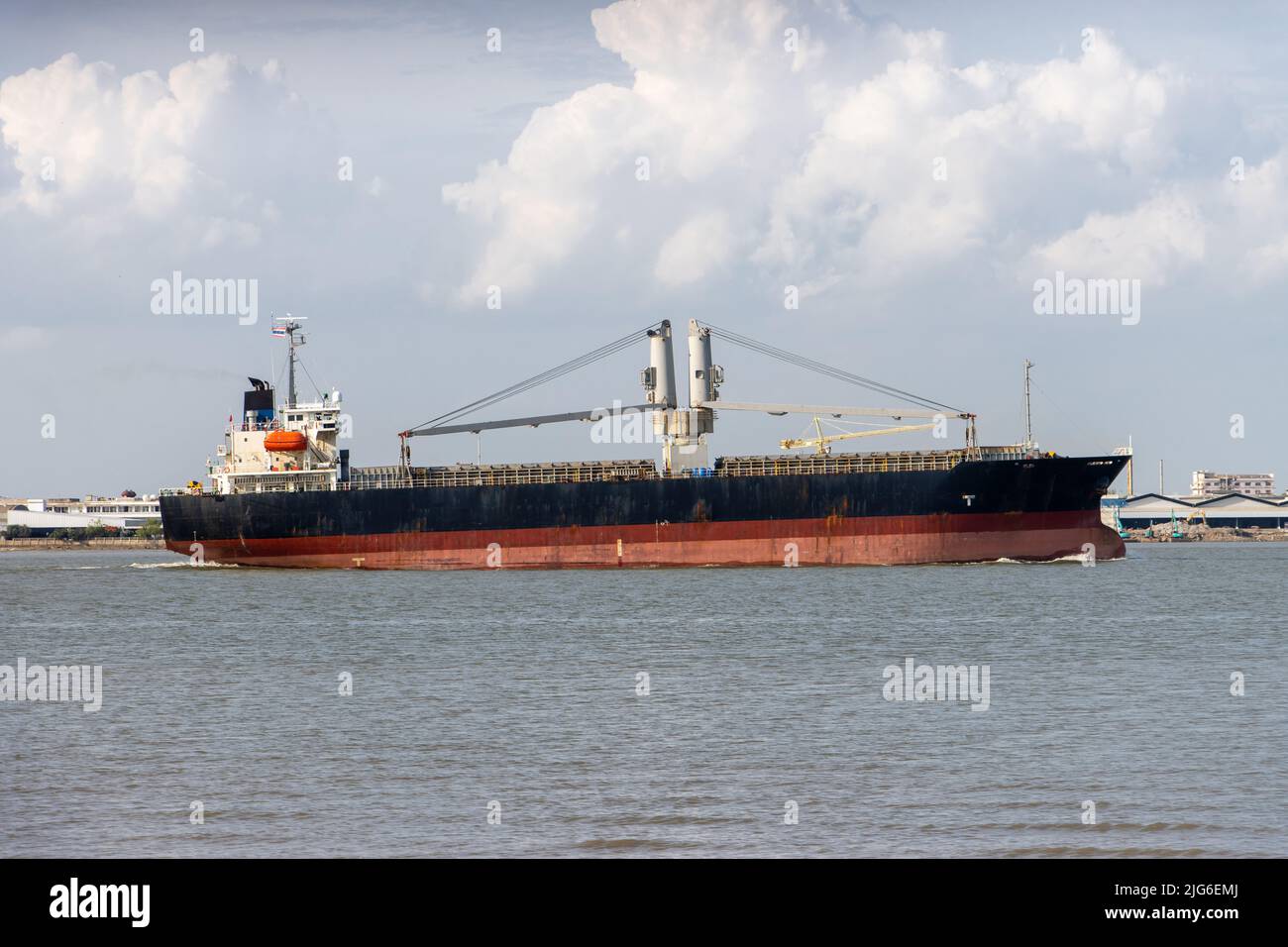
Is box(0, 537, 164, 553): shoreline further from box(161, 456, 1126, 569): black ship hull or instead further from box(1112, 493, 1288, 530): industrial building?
box(1112, 493, 1288, 530): industrial building

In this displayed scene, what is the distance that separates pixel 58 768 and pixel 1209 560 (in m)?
63.1

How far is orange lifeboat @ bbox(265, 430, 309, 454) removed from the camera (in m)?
55.1

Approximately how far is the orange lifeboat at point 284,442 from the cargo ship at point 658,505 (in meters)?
0.08

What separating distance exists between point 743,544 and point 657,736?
31869mm

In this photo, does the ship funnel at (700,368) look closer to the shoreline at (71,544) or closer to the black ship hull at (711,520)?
the black ship hull at (711,520)

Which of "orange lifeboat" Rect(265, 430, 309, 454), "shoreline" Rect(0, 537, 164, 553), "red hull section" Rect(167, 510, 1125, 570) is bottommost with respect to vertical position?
"shoreline" Rect(0, 537, 164, 553)

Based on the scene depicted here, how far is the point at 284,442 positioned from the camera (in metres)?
55.0

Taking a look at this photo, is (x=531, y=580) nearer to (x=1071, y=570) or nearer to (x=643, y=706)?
(x=1071, y=570)

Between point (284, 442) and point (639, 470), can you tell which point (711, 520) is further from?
point (284, 442)

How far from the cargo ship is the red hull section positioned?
5cm

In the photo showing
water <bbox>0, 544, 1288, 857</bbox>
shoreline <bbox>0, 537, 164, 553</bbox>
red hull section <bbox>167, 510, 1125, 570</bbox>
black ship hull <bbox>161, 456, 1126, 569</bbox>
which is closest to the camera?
water <bbox>0, 544, 1288, 857</bbox>

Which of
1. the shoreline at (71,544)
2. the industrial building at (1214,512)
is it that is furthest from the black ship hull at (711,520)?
the industrial building at (1214,512)

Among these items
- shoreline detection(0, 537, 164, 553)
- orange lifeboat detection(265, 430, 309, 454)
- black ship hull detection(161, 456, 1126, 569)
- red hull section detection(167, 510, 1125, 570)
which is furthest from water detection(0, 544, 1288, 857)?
shoreline detection(0, 537, 164, 553)

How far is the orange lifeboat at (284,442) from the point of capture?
55062 mm
